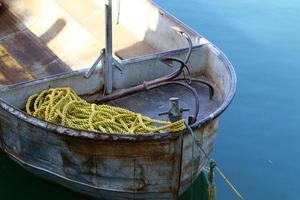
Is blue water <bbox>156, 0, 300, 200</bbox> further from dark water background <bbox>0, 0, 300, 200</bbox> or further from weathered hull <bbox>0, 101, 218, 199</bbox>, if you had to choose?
weathered hull <bbox>0, 101, 218, 199</bbox>

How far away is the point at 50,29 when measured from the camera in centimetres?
731

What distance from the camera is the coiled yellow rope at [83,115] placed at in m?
4.53

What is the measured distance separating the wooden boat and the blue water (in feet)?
3.95

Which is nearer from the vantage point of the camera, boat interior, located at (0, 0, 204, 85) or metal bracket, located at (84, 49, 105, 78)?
metal bracket, located at (84, 49, 105, 78)

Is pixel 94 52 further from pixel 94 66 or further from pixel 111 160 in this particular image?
pixel 111 160

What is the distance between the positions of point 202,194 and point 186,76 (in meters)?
1.36

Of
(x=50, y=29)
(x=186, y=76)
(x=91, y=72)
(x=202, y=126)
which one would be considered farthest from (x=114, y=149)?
(x=50, y=29)

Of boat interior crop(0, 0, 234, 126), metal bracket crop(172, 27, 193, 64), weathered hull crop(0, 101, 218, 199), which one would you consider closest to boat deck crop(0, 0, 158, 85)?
boat interior crop(0, 0, 234, 126)

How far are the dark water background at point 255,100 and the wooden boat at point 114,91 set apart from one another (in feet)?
3.17

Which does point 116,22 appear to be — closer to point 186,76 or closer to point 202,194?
point 186,76

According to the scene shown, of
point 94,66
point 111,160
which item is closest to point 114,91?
point 94,66

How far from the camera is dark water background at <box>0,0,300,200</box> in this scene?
18.7 ft

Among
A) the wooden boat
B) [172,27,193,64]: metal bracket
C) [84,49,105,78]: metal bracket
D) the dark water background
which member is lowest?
the dark water background

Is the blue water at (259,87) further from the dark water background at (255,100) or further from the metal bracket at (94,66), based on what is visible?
the metal bracket at (94,66)
